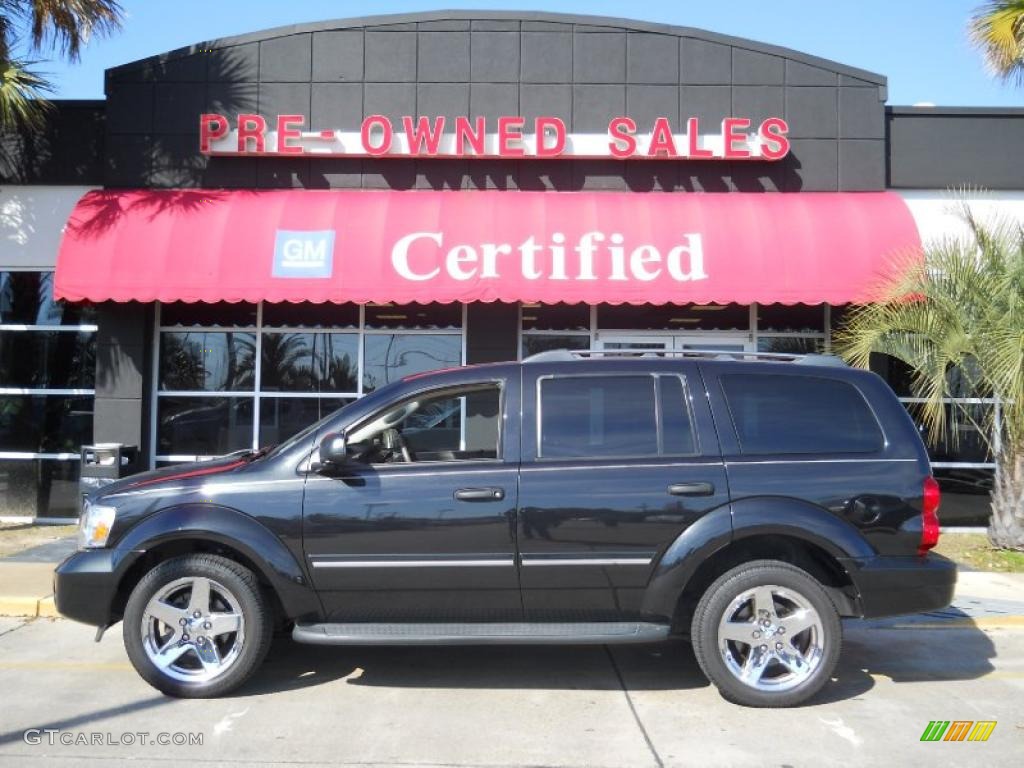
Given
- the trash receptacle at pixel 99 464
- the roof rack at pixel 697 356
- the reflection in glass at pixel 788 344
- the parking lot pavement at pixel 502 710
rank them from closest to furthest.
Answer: the parking lot pavement at pixel 502 710, the roof rack at pixel 697 356, the trash receptacle at pixel 99 464, the reflection in glass at pixel 788 344

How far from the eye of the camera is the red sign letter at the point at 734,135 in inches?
444

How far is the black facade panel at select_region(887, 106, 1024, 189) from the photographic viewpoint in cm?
1156

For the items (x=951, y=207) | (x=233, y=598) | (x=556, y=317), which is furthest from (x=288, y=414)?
(x=951, y=207)

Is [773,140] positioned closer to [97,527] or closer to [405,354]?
[405,354]

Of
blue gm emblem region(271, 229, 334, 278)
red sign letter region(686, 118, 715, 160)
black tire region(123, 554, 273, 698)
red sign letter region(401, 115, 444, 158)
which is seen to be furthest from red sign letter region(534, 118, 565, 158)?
black tire region(123, 554, 273, 698)

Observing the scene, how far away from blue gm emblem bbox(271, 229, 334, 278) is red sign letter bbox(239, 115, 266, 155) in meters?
1.54

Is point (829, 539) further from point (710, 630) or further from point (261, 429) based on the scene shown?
→ point (261, 429)

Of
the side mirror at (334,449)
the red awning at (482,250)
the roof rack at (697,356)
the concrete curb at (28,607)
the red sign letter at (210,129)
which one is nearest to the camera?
the side mirror at (334,449)

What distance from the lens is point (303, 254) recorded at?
408 inches

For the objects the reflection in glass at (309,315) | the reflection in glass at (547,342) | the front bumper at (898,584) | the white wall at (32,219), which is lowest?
the front bumper at (898,584)

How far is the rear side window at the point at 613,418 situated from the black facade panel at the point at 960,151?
7980 millimetres

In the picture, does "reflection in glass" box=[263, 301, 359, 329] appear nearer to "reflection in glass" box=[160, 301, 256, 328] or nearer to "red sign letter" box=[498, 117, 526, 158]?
"reflection in glass" box=[160, 301, 256, 328]

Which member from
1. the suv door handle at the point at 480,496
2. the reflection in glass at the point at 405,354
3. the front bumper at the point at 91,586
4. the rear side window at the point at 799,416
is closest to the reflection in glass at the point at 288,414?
the reflection in glass at the point at 405,354

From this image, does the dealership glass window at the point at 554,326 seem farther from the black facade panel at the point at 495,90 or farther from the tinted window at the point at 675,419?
the tinted window at the point at 675,419
